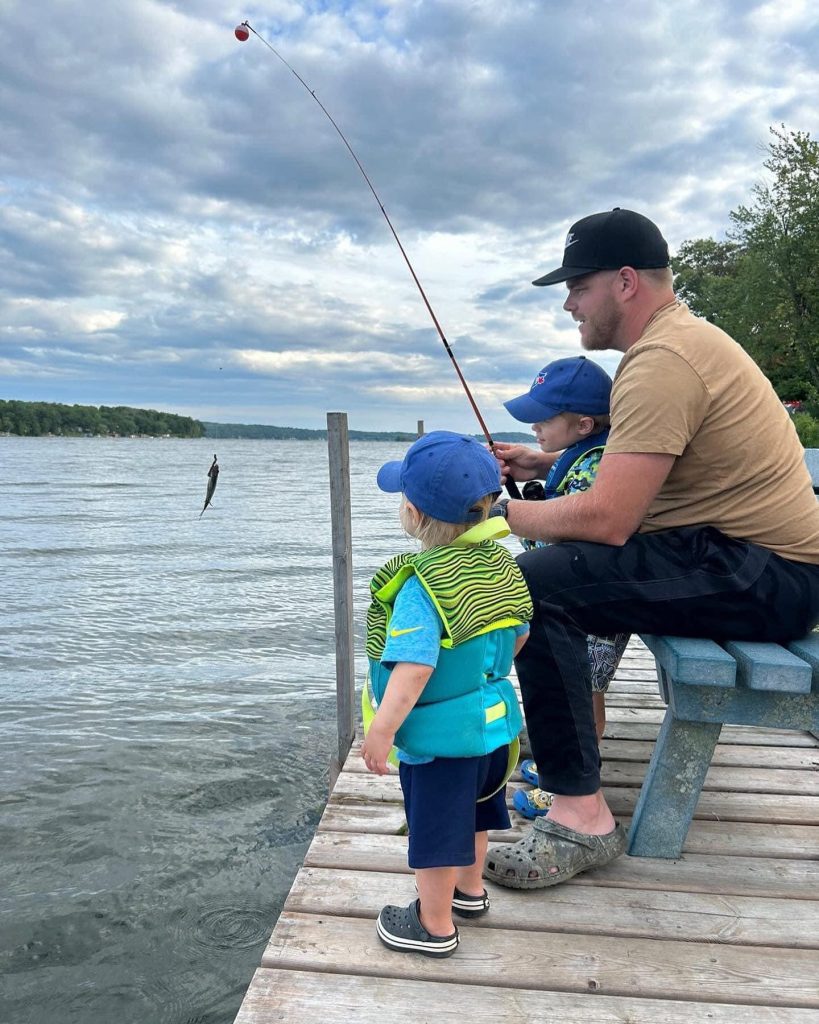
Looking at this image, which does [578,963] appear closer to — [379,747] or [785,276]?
[379,747]

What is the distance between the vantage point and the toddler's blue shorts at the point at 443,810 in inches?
84.9

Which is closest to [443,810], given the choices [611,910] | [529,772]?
[611,910]

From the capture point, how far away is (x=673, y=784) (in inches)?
110

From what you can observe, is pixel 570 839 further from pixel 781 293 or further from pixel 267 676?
pixel 781 293

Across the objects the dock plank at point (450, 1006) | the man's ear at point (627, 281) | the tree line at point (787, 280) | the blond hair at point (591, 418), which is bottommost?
the dock plank at point (450, 1006)

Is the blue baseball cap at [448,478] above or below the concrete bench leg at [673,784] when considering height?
above

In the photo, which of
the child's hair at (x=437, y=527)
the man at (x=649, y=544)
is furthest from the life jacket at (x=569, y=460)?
the child's hair at (x=437, y=527)

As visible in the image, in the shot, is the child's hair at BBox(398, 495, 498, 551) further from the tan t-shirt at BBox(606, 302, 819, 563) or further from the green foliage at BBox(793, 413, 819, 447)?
the green foliage at BBox(793, 413, 819, 447)

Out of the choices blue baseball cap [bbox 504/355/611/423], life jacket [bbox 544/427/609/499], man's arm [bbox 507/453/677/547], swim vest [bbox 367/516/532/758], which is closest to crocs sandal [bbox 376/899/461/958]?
swim vest [bbox 367/516/532/758]

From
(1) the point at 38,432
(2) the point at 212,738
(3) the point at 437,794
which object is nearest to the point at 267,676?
(2) the point at 212,738

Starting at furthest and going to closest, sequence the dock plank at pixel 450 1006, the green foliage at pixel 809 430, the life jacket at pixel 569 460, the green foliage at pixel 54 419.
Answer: the green foliage at pixel 54 419
the green foliage at pixel 809 430
the life jacket at pixel 569 460
the dock plank at pixel 450 1006

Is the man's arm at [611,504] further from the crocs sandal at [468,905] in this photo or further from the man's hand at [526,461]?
the crocs sandal at [468,905]

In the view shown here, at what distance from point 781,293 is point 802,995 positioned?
1578 inches

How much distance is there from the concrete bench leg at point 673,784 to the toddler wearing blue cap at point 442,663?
0.78 metres
